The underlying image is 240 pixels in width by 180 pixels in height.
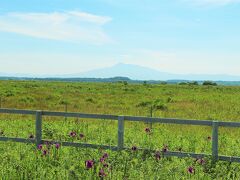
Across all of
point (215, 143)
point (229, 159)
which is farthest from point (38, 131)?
point (229, 159)

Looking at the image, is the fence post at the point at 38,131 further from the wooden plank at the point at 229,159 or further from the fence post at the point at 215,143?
the wooden plank at the point at 229,159

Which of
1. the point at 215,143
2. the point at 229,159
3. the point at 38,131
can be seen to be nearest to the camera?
the point at 229,159

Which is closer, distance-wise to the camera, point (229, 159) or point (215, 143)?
point (229, 159)

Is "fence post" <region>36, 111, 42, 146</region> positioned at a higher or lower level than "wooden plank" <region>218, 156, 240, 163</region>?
higher

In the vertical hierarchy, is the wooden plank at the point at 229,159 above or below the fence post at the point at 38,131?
below

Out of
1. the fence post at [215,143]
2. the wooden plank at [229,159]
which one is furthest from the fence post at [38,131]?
the wooden plank at [229,159]

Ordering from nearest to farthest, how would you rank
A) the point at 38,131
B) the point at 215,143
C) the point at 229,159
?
1. the point at 229,159
2. the point at 215,143
3. the point at 38,131

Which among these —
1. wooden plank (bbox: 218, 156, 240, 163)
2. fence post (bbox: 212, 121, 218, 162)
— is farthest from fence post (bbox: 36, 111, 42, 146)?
wooden plank (bbox: 218, 156, 240, 163)

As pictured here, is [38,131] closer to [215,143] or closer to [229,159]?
[215,143]

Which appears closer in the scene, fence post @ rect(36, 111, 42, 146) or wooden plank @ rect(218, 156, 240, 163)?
wooden plank @ rect(218, 156, 240, 163)

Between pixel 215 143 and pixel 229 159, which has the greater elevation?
pixel 215 143

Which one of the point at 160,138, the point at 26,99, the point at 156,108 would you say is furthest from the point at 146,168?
the point at 26,99

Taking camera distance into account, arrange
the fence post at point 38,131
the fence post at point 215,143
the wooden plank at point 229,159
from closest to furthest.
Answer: the wooden plank at point 229,159
the fence post at point 215,143
the fence post at point 38,131

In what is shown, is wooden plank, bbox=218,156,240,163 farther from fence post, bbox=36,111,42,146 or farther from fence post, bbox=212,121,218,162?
fence post, bbox=36,111,42,146
